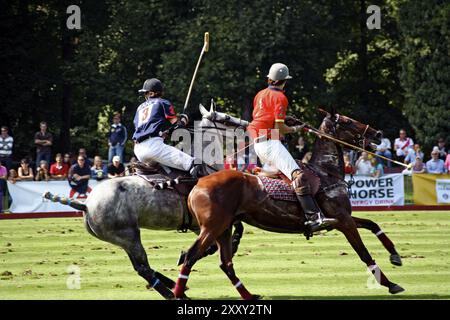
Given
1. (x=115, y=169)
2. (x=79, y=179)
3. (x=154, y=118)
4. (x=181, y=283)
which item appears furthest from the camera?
(x=79, y=179)

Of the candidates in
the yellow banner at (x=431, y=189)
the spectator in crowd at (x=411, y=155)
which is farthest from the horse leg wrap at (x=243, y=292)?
the spectator in crowd at (x=411, y=155)

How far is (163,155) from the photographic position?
1380 cm

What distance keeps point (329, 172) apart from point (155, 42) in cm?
2776

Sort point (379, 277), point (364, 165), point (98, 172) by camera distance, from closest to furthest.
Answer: point (379, 277)
point (98, 172)
point (364, 165)

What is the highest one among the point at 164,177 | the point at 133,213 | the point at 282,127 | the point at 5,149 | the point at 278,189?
the point at 282,127

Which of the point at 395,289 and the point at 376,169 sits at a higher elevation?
the point at 376,169

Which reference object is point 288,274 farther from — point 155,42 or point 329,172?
point 155,42

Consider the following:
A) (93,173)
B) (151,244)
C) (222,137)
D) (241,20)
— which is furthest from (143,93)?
(241,20)

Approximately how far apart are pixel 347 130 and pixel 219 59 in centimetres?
2466

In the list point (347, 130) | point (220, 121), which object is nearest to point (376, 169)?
point (347, 130)

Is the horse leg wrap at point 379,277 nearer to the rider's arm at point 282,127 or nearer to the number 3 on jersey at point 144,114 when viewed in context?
the rider's arm at point 282,127

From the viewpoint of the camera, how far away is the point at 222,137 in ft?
48.8

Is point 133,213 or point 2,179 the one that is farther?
point 2,179

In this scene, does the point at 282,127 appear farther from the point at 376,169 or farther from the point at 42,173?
the point at 42,173
